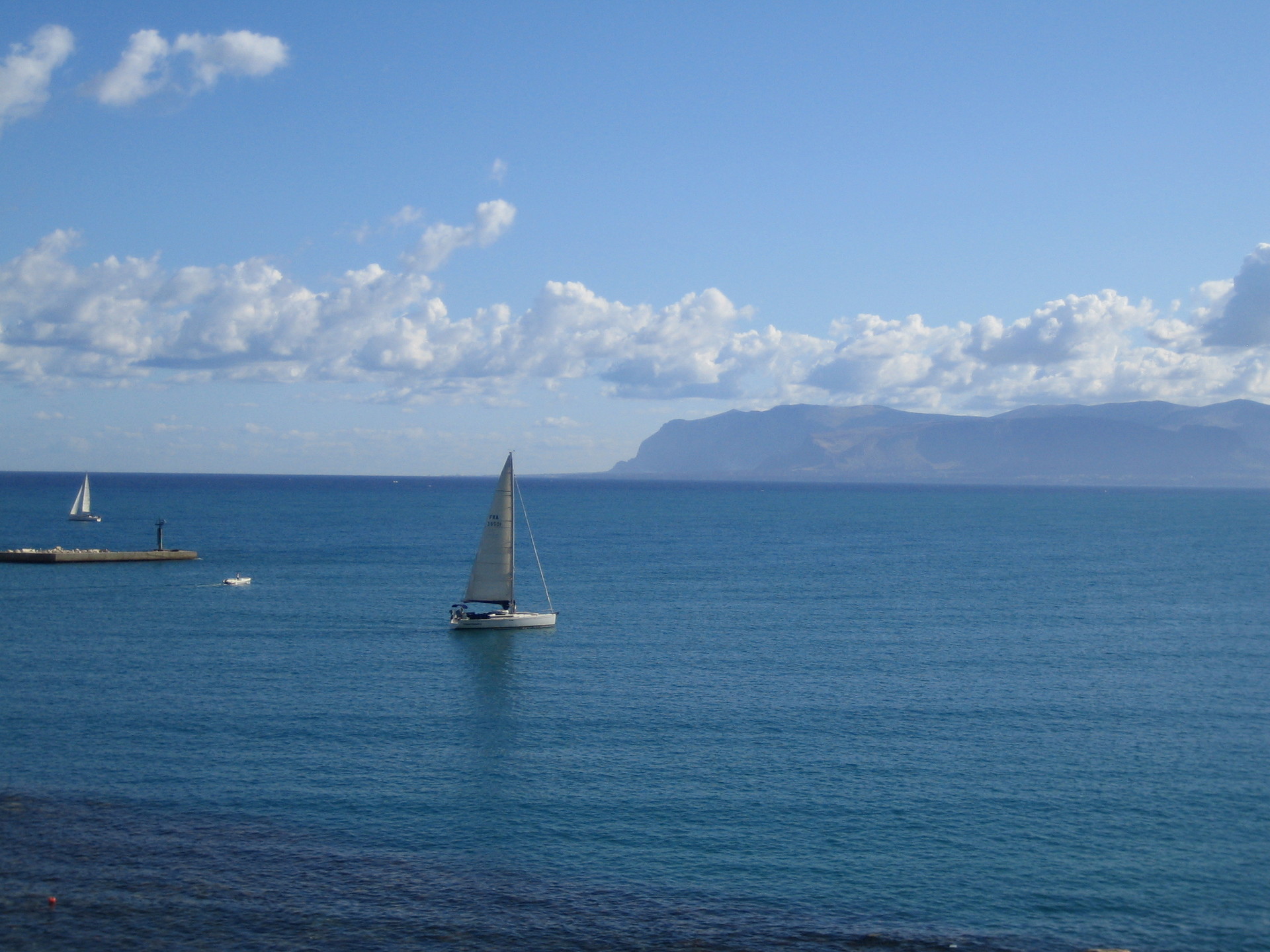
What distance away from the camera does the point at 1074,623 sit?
9388cm

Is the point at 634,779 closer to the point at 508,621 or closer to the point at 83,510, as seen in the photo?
Answer: the point at 508,621

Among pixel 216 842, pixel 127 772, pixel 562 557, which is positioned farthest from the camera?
pixel 562 557

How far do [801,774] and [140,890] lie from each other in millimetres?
29099

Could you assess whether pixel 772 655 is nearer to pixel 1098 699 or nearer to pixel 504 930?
pixel 1098 699

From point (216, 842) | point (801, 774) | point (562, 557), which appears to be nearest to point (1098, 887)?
point (801, 774)

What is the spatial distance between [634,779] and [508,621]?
40.0m

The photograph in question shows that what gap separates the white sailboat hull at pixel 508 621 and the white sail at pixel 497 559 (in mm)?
1541

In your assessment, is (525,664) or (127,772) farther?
(525,664)

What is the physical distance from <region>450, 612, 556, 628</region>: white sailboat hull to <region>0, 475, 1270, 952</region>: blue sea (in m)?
1.14

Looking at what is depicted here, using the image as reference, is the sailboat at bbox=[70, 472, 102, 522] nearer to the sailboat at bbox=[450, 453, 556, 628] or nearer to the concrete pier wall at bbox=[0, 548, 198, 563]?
the concrete pier wall at bbox=[0, 548, 198, 563]

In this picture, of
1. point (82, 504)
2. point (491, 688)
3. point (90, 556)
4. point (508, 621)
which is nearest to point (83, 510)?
point (82, 504)

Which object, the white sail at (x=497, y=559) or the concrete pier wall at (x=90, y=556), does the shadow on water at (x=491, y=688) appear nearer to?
the white sail at (x=497, y=559)

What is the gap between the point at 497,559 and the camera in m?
90.4

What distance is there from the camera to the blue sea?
3603cm
